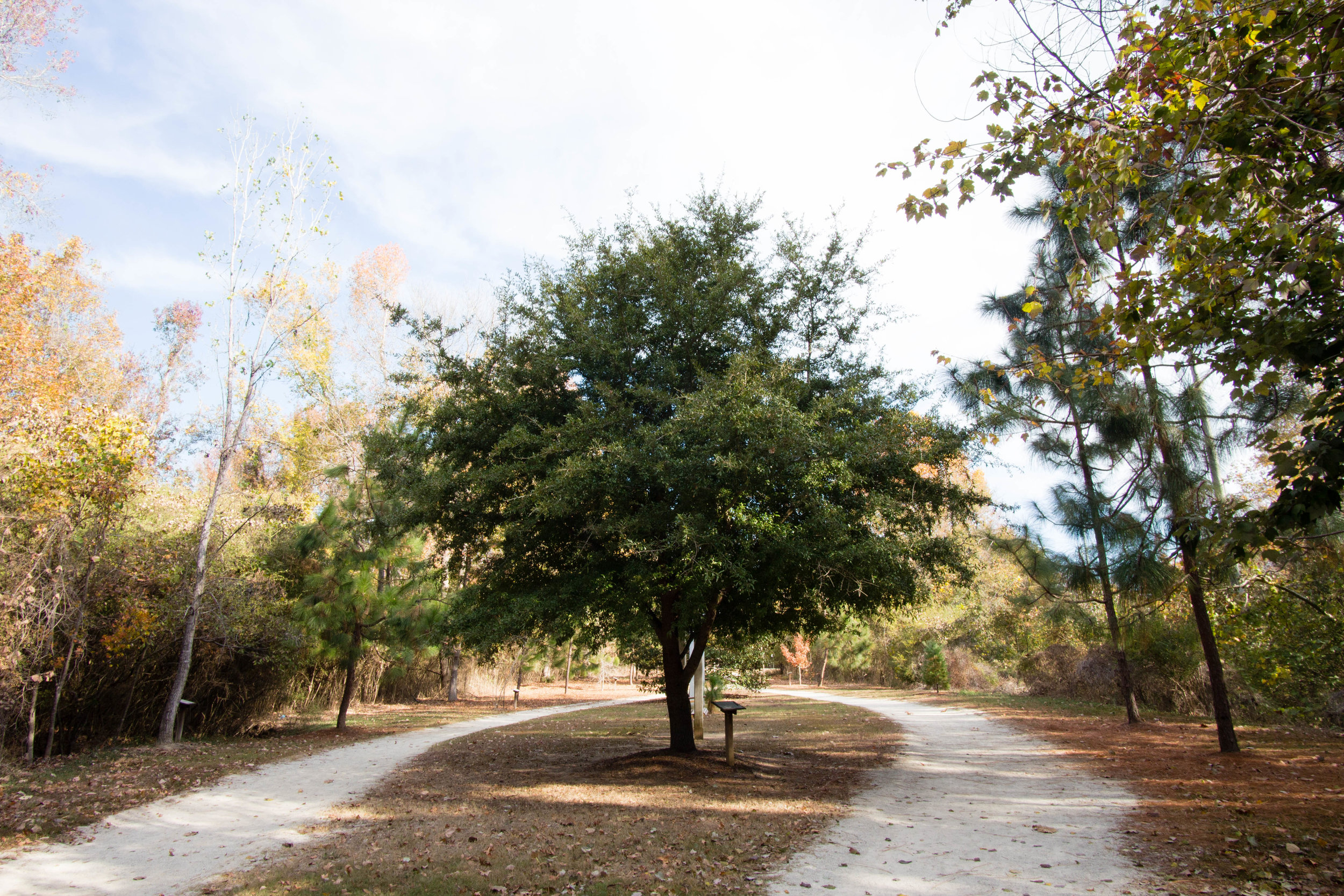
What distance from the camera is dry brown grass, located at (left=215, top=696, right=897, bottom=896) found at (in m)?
5.28

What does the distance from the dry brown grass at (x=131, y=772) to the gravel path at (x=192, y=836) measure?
335 millimetres

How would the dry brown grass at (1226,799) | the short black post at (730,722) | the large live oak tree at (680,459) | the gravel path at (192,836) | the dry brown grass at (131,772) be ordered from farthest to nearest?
1. the short black post at (730,722)
2. the large live oak tree at (680,459)
3. the dry brown grass at (131,772)
4. the gravel path at (192,836)
5. the dry brown grass at (1226,799)

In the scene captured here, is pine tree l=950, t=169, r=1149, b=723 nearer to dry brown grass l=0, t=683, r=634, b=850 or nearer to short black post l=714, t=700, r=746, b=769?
Result: short black post l=714, t=700, r=746, b=769

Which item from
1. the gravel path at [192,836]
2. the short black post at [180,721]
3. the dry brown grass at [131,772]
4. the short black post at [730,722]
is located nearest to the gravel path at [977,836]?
the short black post at [730,722]

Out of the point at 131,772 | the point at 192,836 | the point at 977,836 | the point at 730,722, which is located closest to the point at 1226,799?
the point at 977,836

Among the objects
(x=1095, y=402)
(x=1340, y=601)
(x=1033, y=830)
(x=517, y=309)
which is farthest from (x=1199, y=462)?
(x=517, y=309)

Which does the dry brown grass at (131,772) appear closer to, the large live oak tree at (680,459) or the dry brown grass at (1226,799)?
the large live oak tree at (680,459)

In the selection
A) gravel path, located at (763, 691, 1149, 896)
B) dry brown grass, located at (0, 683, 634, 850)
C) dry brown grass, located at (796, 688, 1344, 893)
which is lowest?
dry brown grass, located at (0, 683, 634, 850)

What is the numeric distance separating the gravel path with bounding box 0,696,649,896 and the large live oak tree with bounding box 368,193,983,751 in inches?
112

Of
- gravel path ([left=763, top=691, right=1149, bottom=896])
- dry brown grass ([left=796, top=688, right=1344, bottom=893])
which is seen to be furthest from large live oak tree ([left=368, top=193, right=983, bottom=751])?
dry brown grass ([left=796, top=688, right=1344, bottom=893])

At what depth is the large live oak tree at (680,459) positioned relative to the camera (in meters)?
8.03

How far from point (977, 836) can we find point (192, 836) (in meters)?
7.59

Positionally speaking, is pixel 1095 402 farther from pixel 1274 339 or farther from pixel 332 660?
pixel 332 660

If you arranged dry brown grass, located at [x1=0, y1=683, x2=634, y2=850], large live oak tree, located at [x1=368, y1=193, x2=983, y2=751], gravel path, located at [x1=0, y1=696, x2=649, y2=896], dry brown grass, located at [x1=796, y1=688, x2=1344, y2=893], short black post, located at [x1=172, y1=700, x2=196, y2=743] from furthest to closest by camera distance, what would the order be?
1. short black post, located at [x1=172, y1=700, x2=196, y2=743]
2. large live oak tree, located at [x1=368, y1=193, x2=983, y2=751]
3. dry brown grass, located at [x1=0, y1=683, x2=634, y2=850]
4. gravel path, located at [x1=0, y1=696, x2=649, y2=896]
5. dry brown grass, located at [x1=796, y1=688, x2=1344, y2=893]
